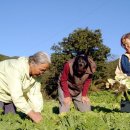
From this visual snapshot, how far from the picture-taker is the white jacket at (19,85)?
6.14m

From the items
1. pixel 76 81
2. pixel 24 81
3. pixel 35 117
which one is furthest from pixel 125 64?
pixel 35 117

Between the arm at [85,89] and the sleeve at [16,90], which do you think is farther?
the arm at [85,89]

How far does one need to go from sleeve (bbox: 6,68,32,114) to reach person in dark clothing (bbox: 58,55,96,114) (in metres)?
2.04

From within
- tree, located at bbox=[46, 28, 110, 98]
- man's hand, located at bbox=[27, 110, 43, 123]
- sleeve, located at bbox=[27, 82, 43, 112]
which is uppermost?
tree, located at bbox=[46, 28, 110, 98]

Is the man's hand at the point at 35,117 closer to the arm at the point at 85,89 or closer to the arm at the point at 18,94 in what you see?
the arm at the point at 18,94

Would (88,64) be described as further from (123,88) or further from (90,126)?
(90,126)

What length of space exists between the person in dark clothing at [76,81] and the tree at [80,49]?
23.9 m

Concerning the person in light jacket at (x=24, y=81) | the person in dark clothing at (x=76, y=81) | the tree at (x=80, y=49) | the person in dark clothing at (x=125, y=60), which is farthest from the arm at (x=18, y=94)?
the tree at (x=80, y=49)

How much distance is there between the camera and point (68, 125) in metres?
5.91

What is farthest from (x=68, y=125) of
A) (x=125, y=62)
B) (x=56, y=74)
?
(x=56, y=74)

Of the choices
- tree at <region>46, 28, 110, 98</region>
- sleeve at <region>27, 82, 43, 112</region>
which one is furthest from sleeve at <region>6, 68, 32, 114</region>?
tree at <region>46, 28, 110, 98</region>

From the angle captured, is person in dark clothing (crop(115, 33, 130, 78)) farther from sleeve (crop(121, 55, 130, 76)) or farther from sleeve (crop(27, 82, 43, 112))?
sleeve (crop(27, 82, 43, 112))

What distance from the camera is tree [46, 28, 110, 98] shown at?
33594 millimetres

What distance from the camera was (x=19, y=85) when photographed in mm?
6133
